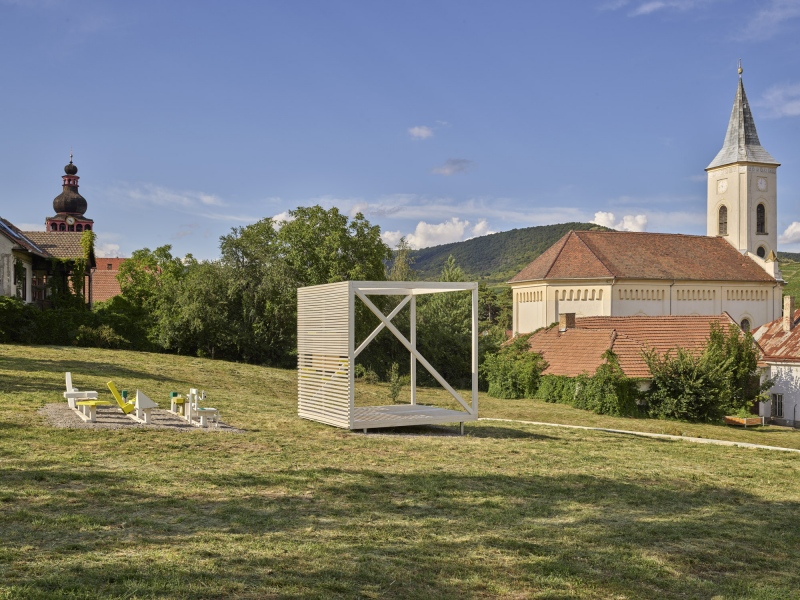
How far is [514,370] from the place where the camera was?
1455 inches

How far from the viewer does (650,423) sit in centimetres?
2827

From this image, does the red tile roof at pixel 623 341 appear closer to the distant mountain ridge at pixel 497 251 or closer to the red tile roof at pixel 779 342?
the red tile roof at pixel 779 342

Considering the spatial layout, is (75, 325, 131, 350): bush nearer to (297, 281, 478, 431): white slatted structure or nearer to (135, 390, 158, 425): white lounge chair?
(297, 281, 478, 431): white slatted structure

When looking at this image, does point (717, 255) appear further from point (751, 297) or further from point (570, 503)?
point (570, 503)

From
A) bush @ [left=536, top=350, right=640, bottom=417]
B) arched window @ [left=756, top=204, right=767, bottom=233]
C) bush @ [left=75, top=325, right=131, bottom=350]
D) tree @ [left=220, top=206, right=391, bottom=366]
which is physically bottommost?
bush @ [left=536, top=350, right=640, bottom=417]

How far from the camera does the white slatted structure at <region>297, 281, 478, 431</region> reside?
15508mm

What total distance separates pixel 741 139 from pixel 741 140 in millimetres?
85

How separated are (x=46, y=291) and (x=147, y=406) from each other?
86.2ft

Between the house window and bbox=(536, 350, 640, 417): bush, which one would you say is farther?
the house window

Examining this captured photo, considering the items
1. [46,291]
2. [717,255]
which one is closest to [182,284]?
[46,291]

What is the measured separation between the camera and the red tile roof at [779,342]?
1724 inches

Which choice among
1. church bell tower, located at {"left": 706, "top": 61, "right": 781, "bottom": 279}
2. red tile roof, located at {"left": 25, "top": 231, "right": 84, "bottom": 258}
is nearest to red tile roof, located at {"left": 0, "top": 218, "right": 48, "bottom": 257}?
red tile roof, located at {"left": 25, "top": 231, "right": 84, "bottom": 258}

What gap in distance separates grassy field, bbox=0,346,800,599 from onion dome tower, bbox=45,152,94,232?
67.2m

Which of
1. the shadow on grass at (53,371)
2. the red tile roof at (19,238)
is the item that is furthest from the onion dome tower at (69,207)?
the shadow on grass at (53,371)
